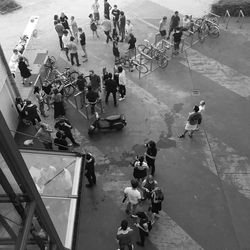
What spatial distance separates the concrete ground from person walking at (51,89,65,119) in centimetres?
58

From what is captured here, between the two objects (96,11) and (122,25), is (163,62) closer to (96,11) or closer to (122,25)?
(122,25)

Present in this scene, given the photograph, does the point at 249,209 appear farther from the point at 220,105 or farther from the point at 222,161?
the point at 220,105

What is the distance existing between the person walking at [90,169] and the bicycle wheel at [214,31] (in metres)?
11.8

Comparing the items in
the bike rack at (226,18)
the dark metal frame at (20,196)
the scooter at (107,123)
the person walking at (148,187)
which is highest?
the dark metal frame at (20,196)

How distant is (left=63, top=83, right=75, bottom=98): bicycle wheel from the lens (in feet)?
45.3

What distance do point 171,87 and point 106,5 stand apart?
7444 mm

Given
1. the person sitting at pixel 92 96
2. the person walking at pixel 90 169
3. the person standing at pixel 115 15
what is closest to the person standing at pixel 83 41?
the person standing at pixel 115 15

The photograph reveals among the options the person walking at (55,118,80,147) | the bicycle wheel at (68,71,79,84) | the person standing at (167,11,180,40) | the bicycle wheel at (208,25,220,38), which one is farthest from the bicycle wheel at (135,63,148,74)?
the person walking at (55,118,80,147)

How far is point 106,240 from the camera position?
30.3 feet

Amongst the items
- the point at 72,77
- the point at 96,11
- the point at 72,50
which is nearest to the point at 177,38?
the point at 72,50

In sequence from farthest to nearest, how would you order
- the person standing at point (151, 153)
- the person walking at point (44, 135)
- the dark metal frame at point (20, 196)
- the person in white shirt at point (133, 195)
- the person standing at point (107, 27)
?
the person standing at point (107, 27) < the person walking at point (44, 135) < the person standing at point (151, 153) < the person in white shirt at point (133, 195) < the dark metal frame at point (20, 196)

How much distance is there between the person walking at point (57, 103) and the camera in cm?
1215

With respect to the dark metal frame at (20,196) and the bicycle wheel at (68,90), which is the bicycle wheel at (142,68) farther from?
the dark metal frame at (20,196)

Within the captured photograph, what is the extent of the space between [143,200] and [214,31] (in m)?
11.9
